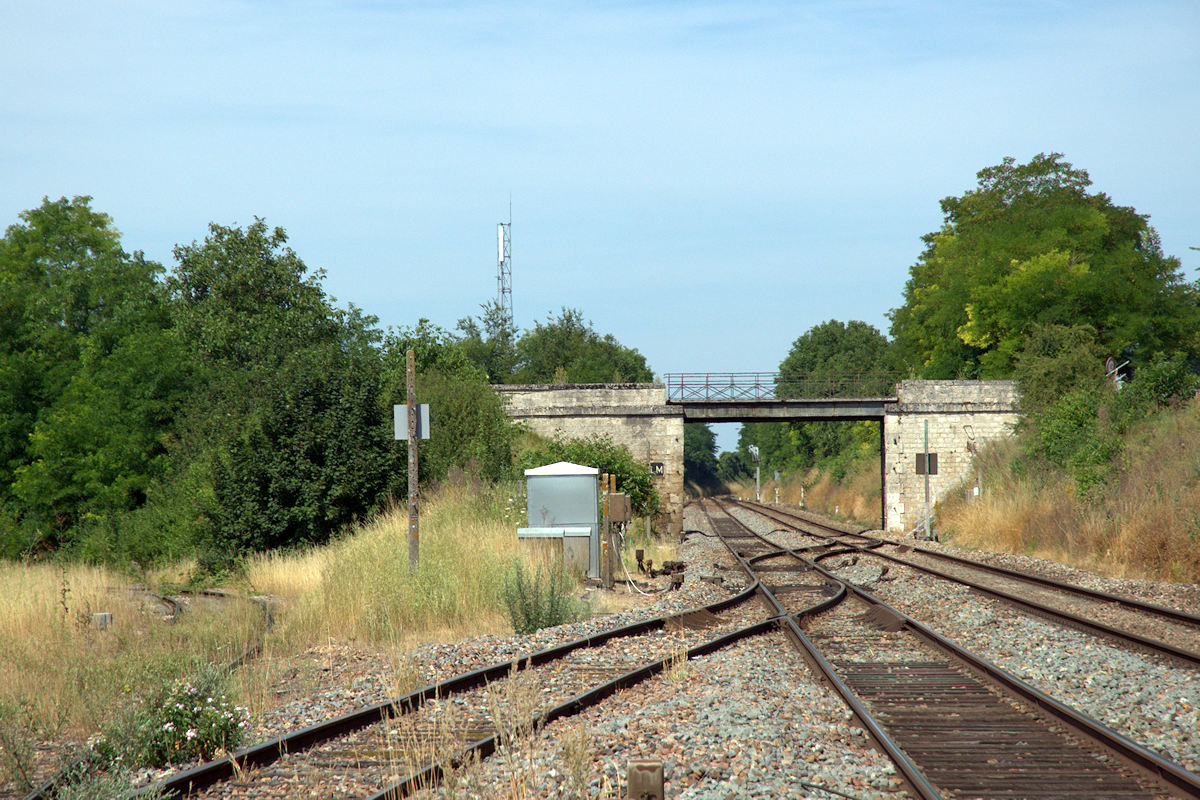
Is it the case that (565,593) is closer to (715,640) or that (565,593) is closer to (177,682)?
(715,640)

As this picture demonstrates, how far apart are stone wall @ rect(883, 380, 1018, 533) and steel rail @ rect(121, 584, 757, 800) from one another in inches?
1089

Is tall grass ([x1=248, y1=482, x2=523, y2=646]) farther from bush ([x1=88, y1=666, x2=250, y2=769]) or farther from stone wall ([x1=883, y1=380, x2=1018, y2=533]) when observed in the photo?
stone wall ([x1=883, y1=380, x2=1018, y2=533])

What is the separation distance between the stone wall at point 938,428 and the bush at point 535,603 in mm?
25631

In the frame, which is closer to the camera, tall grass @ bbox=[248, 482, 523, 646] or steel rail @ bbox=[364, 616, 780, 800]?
steel rail @ bbox=[364, 616, 780, 800]

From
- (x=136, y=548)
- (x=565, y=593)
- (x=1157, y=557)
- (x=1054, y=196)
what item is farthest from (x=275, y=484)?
(x=1054, y=196)

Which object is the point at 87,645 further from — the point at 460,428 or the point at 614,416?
the point at 614,416

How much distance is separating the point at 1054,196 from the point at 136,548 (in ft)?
152

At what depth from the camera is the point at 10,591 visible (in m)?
13.8

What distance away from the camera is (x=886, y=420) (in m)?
36.3

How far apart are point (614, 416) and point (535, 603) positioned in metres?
24.1

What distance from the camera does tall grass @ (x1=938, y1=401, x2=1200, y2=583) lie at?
16609mm

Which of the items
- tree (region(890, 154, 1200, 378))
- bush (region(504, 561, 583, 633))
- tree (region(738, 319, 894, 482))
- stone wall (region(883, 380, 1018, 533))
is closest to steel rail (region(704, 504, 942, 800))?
bush (region(504, 561, 583, 633))

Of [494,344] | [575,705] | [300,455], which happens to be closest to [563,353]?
Result: [494,344]

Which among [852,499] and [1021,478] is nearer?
[1021,478]
